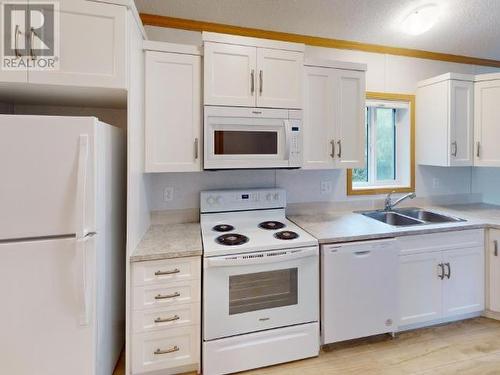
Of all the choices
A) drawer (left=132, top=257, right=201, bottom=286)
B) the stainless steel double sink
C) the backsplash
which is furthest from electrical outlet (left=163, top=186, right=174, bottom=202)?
the stainless steel double sink

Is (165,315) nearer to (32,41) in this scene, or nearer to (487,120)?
(32,41)

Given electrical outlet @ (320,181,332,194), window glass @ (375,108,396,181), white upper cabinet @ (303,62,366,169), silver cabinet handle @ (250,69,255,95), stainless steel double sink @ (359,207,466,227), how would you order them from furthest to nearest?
window glass @ (375,108,396,181) < electrical outlet @ (320,181,332,194) < stainless steel double sink @ (359,207,466,227) < white upper cabinet @ (303,62,366,169) < silver cabinet handle @ (250,69,255,95)

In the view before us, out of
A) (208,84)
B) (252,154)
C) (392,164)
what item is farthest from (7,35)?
(392,164)

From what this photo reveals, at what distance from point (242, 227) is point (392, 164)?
1965 millimetres

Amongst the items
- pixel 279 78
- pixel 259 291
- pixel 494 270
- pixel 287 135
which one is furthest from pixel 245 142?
pixel 494 270

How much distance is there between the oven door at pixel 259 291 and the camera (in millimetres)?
1673

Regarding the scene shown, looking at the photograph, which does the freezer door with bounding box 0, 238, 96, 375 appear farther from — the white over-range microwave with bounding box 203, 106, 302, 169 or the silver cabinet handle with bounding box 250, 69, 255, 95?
the silver cabinet handle with bounding box 250, 69, 255, 95

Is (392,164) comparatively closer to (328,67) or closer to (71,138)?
(328,67)

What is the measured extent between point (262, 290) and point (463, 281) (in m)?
1.77

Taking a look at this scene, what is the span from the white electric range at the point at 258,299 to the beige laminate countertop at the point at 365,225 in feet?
0.69

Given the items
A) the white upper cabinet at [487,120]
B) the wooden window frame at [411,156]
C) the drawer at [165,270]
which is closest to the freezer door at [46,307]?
the drawer at [165,270]

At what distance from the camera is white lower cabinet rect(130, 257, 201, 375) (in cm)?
162

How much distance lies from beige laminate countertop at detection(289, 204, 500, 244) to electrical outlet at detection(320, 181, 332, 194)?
21 cm

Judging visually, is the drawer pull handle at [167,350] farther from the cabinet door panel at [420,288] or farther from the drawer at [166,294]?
the cabinet door panel at [420,288]
